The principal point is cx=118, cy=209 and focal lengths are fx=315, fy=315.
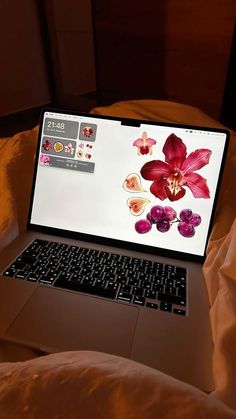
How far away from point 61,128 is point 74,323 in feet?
1.56

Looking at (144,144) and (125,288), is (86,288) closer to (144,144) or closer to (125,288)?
(125,288)

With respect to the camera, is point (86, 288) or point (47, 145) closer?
point (86, 288)

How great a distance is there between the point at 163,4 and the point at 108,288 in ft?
6.54

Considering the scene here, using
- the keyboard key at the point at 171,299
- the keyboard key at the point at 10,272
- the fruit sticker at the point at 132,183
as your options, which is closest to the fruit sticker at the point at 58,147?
the fruit sticker at the point at 132,183

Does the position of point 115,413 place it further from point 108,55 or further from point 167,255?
point 108,55

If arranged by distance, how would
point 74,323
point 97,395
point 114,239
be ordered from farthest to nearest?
point 114,239
point 74,323
point 97,395

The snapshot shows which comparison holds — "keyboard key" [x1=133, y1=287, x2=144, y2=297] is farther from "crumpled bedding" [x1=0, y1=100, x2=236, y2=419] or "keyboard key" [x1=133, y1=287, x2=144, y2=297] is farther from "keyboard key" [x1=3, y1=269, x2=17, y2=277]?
"keyboard key" [x1=3, y1=269, x2=17, y2=277]

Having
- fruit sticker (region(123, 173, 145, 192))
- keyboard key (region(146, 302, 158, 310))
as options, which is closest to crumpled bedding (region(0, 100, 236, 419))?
keyboard key (region(146, 302, 158, 310))

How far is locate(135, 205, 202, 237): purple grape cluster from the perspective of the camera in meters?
0.72

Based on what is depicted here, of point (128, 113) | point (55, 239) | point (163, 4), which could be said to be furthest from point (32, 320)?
point (163, 4)

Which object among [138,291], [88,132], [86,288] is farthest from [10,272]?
[88,132]

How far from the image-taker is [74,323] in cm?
54

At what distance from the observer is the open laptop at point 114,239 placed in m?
0.54

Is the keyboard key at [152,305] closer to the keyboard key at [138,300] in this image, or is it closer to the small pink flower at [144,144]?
the keyboard key at [138,300]
